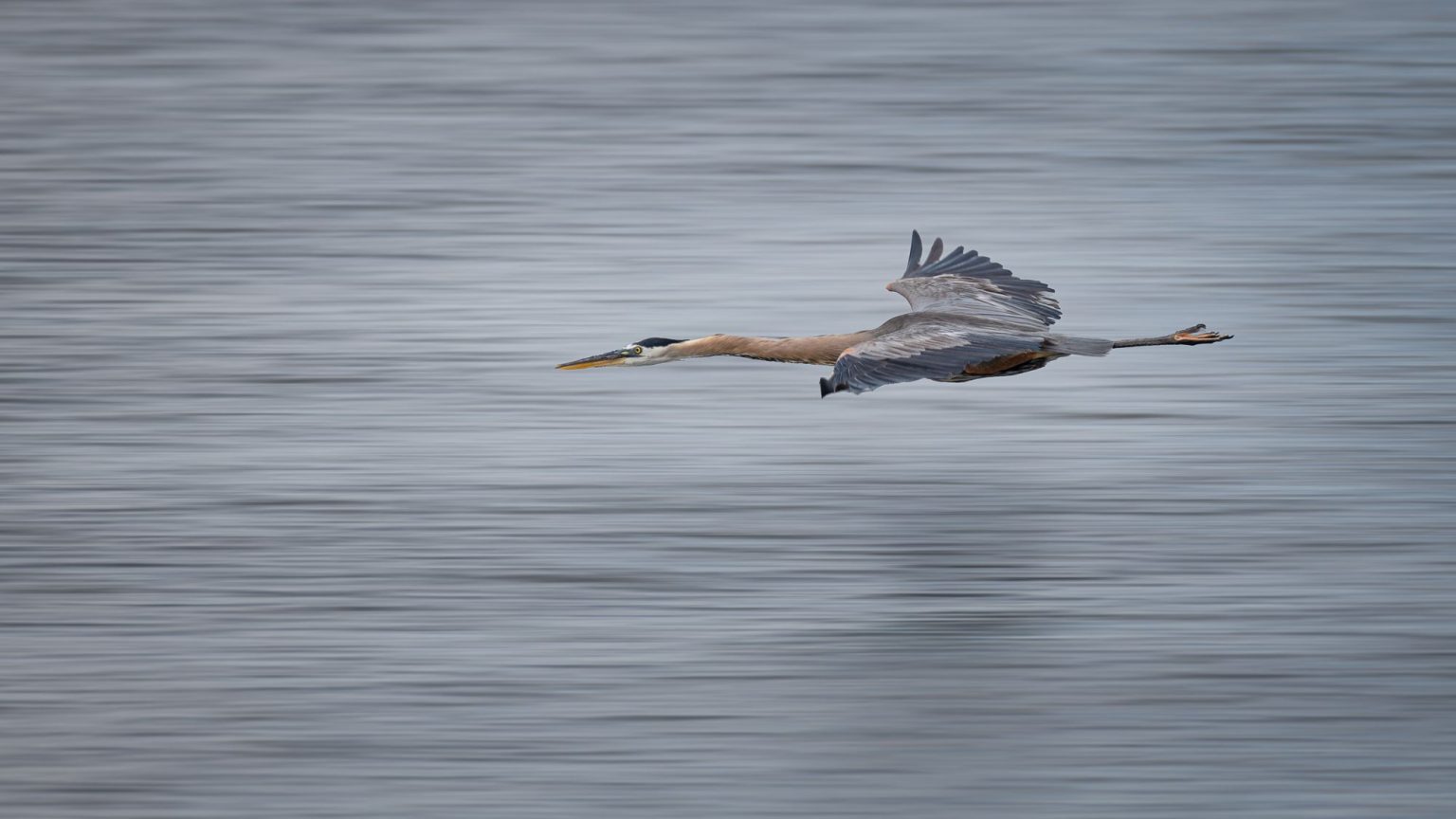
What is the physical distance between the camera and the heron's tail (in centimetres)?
993

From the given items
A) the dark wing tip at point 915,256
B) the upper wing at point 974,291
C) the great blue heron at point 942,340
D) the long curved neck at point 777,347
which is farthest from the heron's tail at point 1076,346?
the dark wing tip at point 915,256

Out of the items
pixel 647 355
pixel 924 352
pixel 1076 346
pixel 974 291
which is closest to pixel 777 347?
pixel 647 355

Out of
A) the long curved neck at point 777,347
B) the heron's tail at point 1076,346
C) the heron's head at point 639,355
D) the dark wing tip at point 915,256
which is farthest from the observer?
the dark wing tip at point 915,256

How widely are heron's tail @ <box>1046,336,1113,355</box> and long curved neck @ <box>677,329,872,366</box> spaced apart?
94cm

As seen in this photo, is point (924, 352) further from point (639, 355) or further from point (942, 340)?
point (639, 355)

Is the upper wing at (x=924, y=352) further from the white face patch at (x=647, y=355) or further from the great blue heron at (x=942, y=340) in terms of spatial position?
the white face patch at (x=647, y=355)

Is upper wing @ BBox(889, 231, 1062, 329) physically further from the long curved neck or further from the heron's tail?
the long curved neck

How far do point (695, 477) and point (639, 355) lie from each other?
1.35m

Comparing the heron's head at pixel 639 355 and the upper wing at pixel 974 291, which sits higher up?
the upper wing at pixel 974 291

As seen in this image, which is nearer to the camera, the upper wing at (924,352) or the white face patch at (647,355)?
the upper wing at (924,352)

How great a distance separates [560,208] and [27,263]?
4.34 m

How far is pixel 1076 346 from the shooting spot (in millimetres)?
9938

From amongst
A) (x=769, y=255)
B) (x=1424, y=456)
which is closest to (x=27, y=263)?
(x=769, y=255)

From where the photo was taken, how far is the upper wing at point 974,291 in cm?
1028
